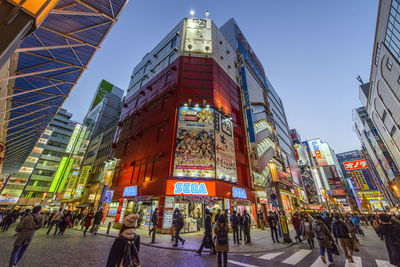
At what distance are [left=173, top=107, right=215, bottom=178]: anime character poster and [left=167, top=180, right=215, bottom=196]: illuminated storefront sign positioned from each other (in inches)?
37.4

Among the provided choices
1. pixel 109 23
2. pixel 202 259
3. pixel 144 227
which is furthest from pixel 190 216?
pixel 109 23

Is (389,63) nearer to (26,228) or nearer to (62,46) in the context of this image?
(62,46)

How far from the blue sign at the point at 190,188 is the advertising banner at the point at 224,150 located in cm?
227

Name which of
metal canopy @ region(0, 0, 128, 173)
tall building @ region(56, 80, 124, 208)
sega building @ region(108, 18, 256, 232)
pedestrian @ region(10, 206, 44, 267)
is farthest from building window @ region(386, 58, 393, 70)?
tall building @ region(56, 80, 124, 208)

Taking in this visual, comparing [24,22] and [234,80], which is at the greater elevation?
[234,80]

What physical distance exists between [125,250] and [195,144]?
1486 cm

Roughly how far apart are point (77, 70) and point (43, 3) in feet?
21.0

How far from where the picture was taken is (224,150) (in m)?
19.2

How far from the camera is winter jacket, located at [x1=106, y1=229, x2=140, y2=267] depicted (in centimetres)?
280

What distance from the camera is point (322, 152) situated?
97.9m

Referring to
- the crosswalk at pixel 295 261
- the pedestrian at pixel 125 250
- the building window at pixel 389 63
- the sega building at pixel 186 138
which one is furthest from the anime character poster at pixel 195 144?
the building window at pixel 389 63

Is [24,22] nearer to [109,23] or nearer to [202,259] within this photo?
[109,23]

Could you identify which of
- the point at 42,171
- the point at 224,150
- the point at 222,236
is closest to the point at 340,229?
the point at 222,236

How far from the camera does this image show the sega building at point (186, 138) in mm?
15922
